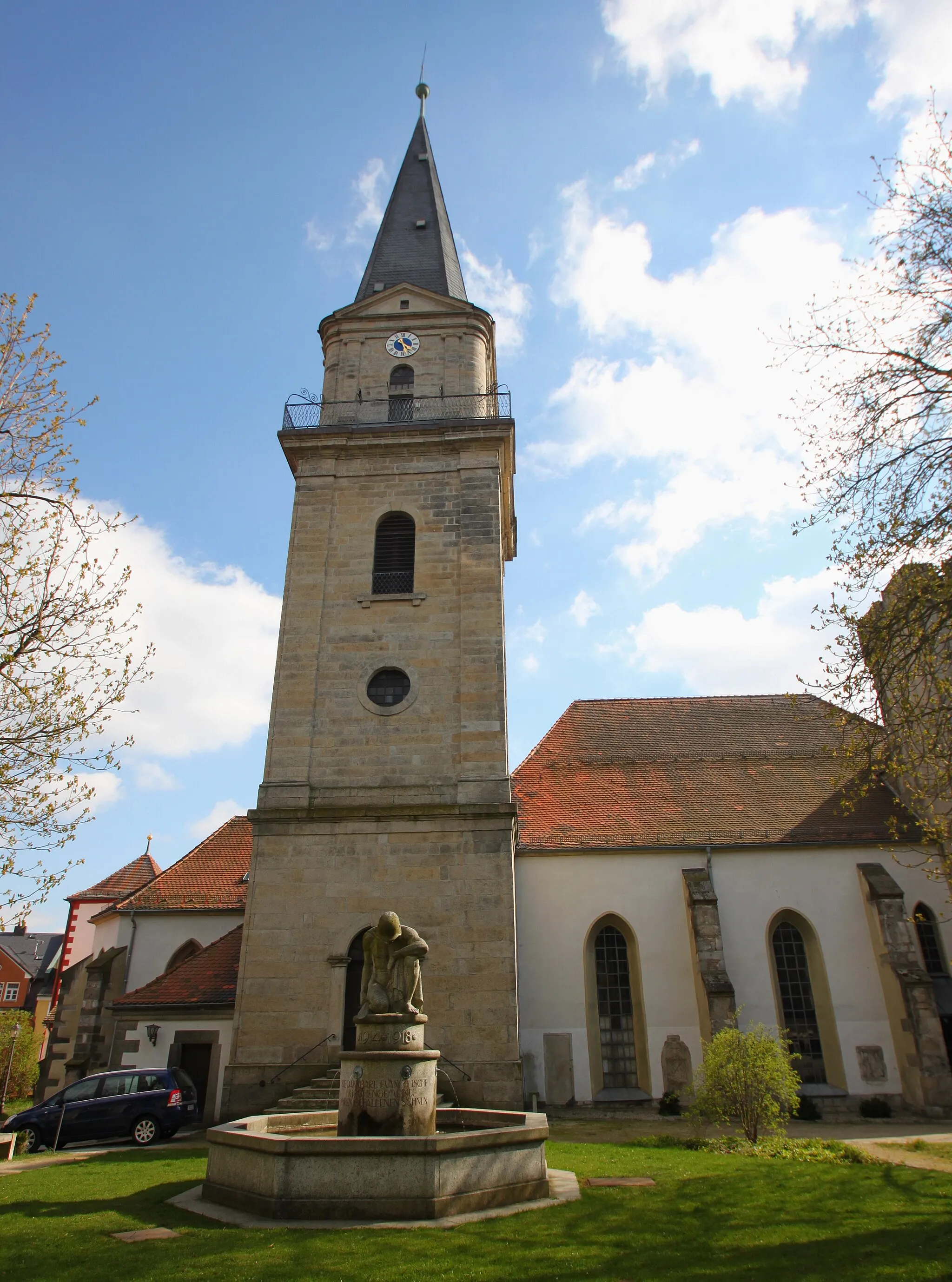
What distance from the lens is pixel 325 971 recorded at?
50.1 feet

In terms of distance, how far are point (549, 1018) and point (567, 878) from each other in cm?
295

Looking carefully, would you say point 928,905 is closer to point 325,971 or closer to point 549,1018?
point 549,1018

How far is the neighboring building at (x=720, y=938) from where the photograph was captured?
58.9ft

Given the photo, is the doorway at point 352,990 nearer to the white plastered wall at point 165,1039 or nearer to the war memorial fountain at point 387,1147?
the white plastered wall at point 165,1039

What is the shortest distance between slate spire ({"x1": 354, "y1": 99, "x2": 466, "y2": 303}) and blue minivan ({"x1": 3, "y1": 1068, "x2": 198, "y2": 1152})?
18.3 meters

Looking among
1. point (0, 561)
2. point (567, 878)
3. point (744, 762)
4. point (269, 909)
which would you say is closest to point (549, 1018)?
point (567, 878)

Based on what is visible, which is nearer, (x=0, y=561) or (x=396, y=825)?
(x=0, y=561)

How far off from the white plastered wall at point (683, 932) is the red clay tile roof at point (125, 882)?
51.6 ft

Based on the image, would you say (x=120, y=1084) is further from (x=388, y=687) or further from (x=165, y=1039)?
(x=388, y=687)

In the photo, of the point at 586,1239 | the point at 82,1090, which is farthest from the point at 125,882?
the point at 586,1239

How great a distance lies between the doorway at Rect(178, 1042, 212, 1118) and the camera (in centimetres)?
1773

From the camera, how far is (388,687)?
1794 centimetres

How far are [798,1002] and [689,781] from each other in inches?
223

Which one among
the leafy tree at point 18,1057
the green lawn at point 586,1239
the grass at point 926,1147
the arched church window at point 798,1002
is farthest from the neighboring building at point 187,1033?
the leafy tree at point 18,1057
